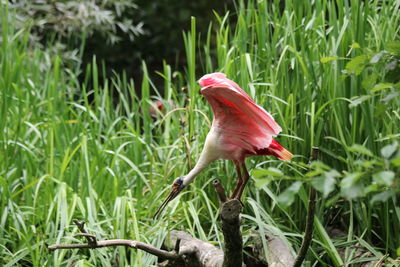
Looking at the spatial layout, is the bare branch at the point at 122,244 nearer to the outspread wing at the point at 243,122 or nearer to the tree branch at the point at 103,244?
the tree branch at the point at 103,244

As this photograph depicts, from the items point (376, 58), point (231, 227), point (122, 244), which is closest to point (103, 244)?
point (122, 244)

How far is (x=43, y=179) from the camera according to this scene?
261 centimetres

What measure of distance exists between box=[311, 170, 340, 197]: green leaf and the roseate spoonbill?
2.18ft

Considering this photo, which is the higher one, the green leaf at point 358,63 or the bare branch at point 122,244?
the green leaf at point 358,63

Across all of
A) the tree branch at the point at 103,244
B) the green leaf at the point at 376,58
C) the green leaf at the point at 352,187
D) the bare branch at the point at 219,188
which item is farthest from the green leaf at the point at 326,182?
the tree branch at the point at 103,244

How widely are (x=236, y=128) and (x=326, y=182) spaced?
0.75 m

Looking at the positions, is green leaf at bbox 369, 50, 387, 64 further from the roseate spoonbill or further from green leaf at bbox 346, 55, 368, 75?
the roseate spoonbill

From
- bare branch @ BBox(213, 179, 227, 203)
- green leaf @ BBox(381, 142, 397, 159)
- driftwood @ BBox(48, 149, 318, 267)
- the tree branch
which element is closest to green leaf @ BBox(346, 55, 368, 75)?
driftwood @ BBox(48, 149, 318, 267)

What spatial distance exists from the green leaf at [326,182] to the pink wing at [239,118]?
66cm

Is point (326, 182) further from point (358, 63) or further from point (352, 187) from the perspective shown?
point (358, 63)

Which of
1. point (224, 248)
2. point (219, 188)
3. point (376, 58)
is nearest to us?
point (376, 58)

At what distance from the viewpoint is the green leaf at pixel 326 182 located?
980mm

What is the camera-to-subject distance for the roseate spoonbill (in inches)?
66.2

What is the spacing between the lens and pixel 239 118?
1741mm
